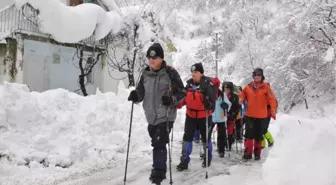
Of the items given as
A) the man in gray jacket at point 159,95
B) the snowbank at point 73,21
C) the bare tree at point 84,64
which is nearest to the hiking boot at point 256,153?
the man in gray jacket at point 159,95

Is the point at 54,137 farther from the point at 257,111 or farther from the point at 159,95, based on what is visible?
the point at 257,111

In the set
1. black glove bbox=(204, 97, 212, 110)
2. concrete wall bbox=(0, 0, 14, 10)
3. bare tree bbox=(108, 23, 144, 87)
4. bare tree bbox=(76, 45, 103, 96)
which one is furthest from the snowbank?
black glove bbox=(204, 97, 212, 110)

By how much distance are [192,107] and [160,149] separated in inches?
59.2

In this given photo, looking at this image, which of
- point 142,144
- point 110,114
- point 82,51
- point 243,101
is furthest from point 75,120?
point 82,51

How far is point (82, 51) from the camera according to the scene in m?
20.0

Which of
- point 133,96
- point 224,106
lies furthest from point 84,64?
point 133,96

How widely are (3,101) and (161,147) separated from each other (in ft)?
12.4

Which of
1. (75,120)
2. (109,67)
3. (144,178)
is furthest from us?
(109,67)

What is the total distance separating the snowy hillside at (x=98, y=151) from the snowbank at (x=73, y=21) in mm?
8729

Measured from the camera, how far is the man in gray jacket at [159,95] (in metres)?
4.69

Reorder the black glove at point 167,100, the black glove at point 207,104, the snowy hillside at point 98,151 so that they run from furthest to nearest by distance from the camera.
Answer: the black glove at point 207,104 < the black glove at point 167,100 < the snowy hillside at point 98,151

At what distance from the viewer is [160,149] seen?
4.69m

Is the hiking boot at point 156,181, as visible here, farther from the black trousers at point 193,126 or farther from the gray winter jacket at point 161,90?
the black trousers at point 193,126

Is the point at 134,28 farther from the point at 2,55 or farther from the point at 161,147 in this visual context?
the point at 161,147
